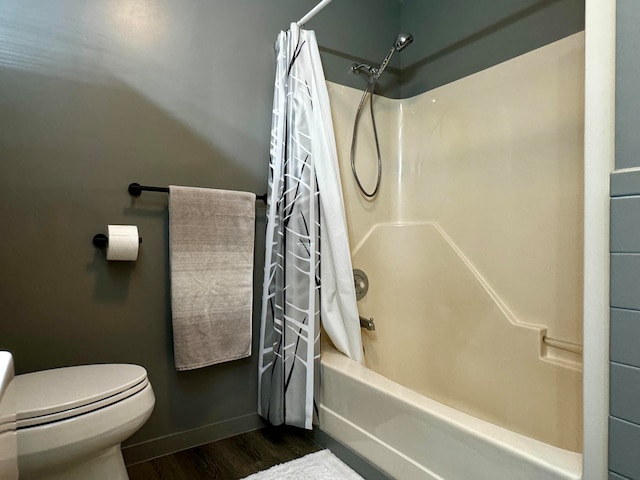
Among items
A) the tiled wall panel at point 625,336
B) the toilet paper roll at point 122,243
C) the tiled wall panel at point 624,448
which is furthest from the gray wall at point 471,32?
the toilet paper roll at point 122,243

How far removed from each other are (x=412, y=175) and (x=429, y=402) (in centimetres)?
129

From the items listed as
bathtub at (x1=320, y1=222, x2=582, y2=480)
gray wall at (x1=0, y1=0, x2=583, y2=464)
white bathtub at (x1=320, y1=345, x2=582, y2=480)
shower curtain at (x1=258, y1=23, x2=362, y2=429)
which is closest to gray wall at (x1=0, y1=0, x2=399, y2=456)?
gray wall at (x1=0, y1=0, x2=583, y2=464)

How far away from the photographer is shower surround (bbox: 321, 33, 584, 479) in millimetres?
1348

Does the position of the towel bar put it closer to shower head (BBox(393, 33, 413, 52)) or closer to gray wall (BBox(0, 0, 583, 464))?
gray wall (BBox(0, 0, 583, 464))

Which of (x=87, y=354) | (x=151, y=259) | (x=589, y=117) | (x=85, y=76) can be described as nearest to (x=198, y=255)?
(x=151, y=259)

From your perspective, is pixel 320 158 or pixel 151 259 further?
pixel 320 158

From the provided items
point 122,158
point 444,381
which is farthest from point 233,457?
point 122,158

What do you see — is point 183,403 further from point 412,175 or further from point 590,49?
point 590,49

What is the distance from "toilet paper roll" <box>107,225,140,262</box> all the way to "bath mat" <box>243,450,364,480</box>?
0.95m

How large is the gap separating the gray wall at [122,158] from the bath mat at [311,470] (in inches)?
14.3

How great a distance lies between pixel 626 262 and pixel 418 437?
79cm

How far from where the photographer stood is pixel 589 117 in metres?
0.92

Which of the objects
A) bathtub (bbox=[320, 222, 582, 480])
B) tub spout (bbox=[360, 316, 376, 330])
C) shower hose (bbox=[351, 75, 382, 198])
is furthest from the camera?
shower hose (bbox=[351, 75, 382, 198])

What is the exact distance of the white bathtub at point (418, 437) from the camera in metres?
0.97
